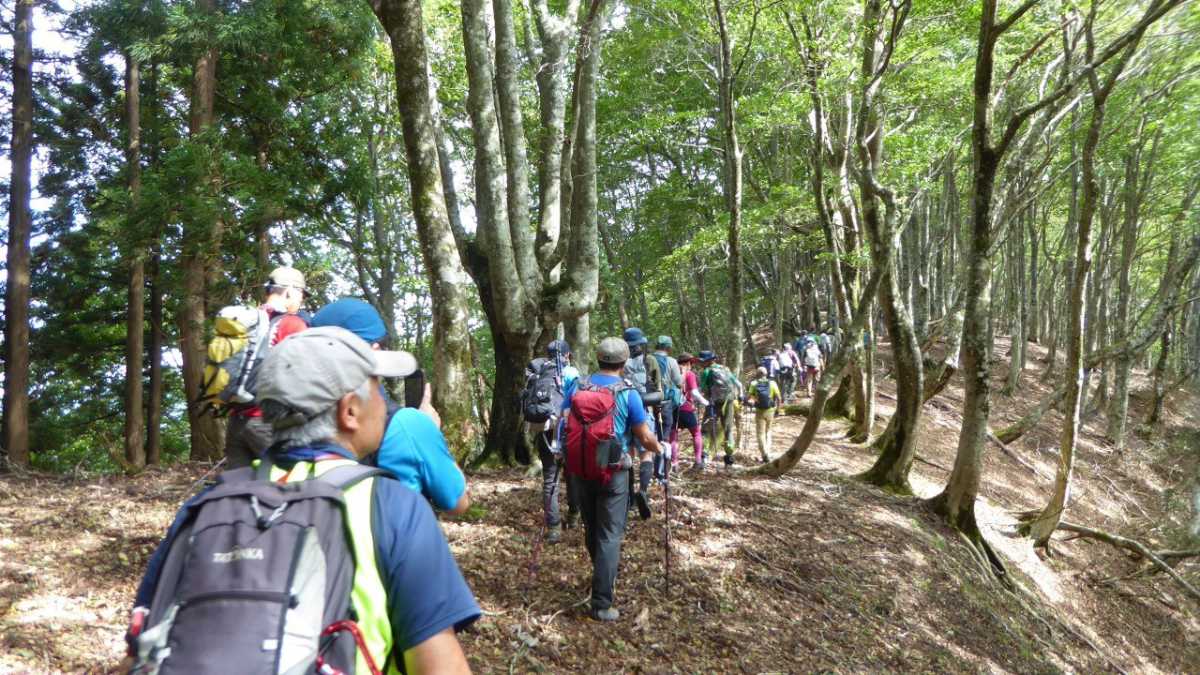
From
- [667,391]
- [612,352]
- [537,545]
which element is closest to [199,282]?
[667,391]

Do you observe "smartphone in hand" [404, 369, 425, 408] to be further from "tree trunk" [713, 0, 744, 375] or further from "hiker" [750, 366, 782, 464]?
"hiker" [750, 366, 782, 464]

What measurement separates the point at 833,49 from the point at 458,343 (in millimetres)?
7798

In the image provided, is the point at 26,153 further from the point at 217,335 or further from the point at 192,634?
the point at 192,634

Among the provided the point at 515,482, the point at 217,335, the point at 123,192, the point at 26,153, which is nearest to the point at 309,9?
the point at 123,192

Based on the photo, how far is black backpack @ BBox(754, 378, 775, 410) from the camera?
10.7m

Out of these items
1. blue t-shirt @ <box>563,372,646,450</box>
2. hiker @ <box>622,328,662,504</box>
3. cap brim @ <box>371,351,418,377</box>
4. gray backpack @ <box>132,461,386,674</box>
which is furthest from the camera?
hiker @ <box>622,328,662,504</box>

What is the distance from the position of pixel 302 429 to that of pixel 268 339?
1.99 m

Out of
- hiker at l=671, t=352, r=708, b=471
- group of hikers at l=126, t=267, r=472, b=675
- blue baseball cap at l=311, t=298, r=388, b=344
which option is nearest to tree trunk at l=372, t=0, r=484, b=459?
hiker at l=671, t=352, r=708, b=471

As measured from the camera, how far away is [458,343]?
712cm

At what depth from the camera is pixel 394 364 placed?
6.45 ft

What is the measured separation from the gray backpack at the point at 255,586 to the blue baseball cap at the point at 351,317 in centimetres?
134

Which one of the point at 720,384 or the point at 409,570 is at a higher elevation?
the point at 409,570

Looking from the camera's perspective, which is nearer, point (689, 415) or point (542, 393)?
point (542, 393)

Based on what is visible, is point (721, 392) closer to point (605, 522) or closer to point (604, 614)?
point (604, 614)
